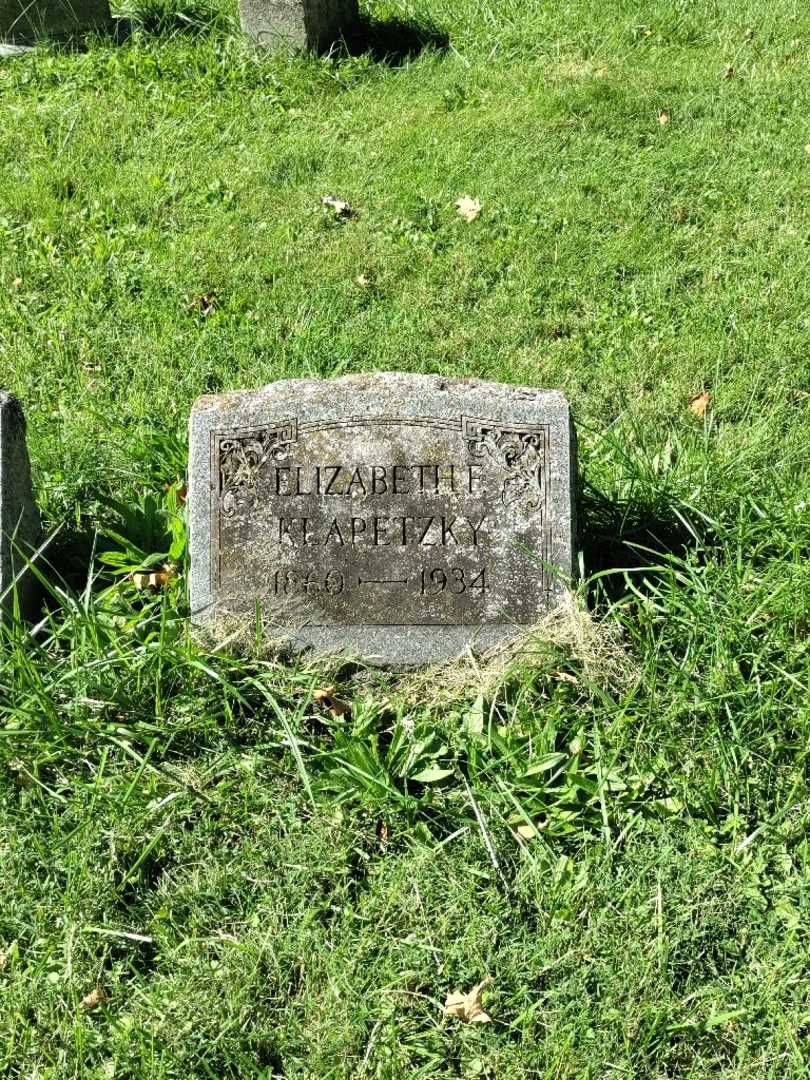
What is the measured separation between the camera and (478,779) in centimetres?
338

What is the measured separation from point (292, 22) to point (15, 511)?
4.53 metres

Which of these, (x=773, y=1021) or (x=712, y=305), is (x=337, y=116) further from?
(x=773, y=1021)

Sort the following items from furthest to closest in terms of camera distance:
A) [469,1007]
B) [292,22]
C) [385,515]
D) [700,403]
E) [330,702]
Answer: [292,22]
[700,403]
[385,515]
[330,702]
[469,1007]

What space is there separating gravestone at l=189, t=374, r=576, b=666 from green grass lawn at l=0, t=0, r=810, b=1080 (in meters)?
0.15

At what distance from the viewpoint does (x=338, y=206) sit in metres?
6.20

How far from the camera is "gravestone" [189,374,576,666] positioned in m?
3.73

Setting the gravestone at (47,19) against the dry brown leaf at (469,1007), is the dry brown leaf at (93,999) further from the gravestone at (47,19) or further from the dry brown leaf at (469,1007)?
the gravestone at (47,19)

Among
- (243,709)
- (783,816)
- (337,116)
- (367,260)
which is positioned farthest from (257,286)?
(783,816)

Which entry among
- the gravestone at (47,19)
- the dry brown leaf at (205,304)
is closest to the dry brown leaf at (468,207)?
the dry brown leaf at (205,304)

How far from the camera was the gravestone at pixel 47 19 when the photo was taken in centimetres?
728

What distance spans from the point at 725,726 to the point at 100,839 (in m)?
1.82

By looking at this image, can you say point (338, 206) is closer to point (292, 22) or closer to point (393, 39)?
point (292, 22)

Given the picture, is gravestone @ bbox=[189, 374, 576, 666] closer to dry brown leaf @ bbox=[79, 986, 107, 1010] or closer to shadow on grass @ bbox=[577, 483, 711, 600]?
shadow on grass @ bbox=[577, 483, 711, 600]

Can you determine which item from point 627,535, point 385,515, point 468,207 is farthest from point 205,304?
point 627,535
